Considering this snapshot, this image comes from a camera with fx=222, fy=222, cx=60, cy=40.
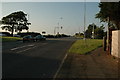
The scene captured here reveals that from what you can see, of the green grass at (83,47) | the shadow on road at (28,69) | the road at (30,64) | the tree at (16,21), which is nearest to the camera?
the shadow on road at (28,69)

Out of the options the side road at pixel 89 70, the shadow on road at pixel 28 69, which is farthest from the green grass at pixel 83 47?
the shadow on road at pixel 28 69

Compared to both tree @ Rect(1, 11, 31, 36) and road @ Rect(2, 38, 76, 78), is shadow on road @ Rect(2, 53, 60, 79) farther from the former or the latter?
tree @ Rect(1, 11, 31, 36)

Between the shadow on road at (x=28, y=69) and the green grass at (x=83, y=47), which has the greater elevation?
the green grass at (x=83, y=47)

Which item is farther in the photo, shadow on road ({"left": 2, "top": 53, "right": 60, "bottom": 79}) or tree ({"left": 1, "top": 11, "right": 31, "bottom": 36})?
tree ({"left": 1, "top": 11, "right": 31, "bottom": 36})

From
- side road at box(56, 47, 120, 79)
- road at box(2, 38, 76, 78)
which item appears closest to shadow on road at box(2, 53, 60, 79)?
road at box(2, 38, 76, 78)

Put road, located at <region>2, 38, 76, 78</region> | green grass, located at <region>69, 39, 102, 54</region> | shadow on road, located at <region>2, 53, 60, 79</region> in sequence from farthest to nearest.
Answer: green grass, located at <region>69, 39, 102, 54</region> → road, located at <region>2, 38, 76, 78</region> → shadow on road, located at <region>2, 53, 60, 79</region>

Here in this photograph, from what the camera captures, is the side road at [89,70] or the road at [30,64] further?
the road at [30,64]

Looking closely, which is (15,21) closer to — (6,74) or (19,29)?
(19,29)

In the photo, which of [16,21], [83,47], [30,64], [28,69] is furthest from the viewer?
[16,21]

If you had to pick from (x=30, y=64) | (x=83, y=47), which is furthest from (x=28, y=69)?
(x=83, y=47)

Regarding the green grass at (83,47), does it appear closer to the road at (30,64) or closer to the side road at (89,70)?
the road at (30,64)

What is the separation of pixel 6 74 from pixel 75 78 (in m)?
2.97

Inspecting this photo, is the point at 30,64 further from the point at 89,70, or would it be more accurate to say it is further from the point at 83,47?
the point at 83,47

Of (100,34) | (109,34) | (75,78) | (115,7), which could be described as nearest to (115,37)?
(109,34)
